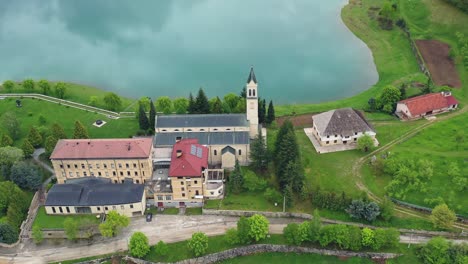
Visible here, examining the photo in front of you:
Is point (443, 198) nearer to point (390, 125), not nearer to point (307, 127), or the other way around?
point (390, 125)

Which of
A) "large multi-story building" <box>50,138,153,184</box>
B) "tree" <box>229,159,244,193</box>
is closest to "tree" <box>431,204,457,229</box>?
"tree" <box>229,159,244,193</box>

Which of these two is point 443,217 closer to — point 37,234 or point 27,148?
point 37,234

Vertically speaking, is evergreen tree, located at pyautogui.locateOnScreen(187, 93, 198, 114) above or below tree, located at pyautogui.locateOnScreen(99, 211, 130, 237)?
above

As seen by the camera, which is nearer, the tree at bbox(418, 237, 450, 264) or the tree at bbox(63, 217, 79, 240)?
the tree at bbox(418, 237, 450, 264)

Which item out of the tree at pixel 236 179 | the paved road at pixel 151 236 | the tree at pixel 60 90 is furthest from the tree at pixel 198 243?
the tree at pixel 60 90

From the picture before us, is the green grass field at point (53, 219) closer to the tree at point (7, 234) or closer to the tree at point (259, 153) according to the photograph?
the tree at point (7, 234)

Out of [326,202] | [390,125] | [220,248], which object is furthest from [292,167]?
[390,125]

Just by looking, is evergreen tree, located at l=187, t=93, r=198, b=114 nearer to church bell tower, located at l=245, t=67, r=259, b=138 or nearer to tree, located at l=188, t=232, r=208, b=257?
church bell tower, located at l=245, t=67, r=259, b=138
